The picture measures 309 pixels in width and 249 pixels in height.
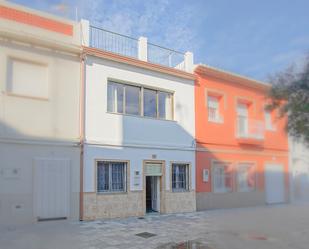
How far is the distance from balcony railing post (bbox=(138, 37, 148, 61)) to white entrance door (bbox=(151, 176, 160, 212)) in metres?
5.53

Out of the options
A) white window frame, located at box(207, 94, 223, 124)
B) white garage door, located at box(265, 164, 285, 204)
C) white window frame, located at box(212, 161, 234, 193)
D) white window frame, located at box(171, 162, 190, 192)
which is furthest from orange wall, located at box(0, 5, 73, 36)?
white garage door, located at box(265, 164, 285, 204)

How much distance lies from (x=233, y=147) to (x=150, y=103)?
19.0 feet

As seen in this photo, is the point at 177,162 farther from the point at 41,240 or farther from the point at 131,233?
the point at 41,240

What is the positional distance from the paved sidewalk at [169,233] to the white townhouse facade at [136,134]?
1.14 m

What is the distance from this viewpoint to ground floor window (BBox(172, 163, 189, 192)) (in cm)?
1504

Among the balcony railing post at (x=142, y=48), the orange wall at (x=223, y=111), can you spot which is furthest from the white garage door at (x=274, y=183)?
the balcony railing post at (x=142, y=48)

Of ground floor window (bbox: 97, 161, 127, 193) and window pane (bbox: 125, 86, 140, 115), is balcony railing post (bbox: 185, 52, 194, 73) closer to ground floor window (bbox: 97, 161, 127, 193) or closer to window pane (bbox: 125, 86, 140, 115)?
window pane (bbox: 125, 86, 140, 115)

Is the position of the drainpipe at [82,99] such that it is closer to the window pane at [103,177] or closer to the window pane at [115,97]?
the window pane at [103,177]

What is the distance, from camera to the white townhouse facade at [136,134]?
41.8 feet

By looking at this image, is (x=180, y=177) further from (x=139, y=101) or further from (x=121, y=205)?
(x=139, y=101)

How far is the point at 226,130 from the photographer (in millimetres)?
17344

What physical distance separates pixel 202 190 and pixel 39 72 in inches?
366

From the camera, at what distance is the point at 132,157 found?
13648 mm

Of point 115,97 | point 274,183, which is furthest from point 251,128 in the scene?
point 115,97
